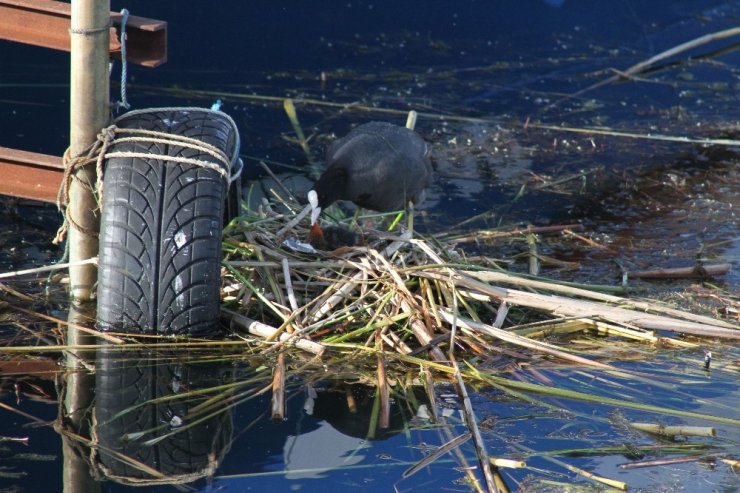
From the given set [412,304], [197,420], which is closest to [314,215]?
[412,304]

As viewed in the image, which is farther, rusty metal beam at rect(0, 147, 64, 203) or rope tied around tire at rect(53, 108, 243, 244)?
rusty metal beam at rect(0, 147, 64, 203)

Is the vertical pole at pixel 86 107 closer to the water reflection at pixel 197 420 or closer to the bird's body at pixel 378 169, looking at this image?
the water reflection at pixel 197 420

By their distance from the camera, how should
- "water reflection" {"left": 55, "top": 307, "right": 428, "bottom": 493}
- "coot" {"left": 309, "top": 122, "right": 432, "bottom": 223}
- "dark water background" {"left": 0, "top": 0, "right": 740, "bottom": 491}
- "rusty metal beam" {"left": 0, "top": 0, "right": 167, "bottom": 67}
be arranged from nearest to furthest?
1. "water reflection" {"left": 55, "top": 307, "right": 428, "bottom": 493}
2. "dark water background" {"left": 0, "top": 0, "right": 740, "bottom": 491}
3. "rusty metal beam" {"left": 0, "top": 0, "right": 167, "bottom": 67}
4. "coot" {"left": 309, "top": 122, "right": 432, "bottom": 223}

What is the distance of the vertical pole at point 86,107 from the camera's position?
324cm

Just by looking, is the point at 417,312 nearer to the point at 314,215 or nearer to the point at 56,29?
the point at 314,215

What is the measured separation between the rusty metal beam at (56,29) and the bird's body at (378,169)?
148 cm

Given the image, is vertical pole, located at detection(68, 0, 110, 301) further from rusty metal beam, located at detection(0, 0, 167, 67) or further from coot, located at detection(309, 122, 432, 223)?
coot, located at detection(309, 122, 432, 223)

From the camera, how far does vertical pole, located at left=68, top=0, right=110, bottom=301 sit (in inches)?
127

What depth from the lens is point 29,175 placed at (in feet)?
11.4

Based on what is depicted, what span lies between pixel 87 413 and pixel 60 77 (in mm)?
3029

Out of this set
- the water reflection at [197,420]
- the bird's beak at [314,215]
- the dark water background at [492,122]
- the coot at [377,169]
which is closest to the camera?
the water reflection at [197,420]

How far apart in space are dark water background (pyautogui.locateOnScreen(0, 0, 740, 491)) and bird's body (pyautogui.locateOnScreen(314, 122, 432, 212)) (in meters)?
0.21

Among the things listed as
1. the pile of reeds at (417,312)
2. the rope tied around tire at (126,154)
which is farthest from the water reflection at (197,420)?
the rope tied around tire at (126,154)

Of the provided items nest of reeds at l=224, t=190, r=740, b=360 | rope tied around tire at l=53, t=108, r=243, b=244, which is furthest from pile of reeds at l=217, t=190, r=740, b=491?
rope tied around tire at l=53, t=108, r=243, b=244
